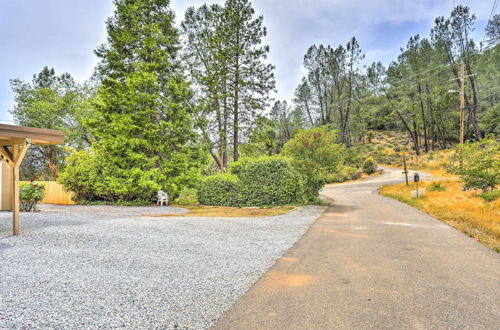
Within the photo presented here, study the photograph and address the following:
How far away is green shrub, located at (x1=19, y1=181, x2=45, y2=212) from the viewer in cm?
921

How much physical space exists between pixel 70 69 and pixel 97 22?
14.4 meters

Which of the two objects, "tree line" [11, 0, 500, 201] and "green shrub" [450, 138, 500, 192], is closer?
"green shrub" [450, 138, 500, 192]

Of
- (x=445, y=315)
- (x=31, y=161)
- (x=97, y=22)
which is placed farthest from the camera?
(x=31, y=161)

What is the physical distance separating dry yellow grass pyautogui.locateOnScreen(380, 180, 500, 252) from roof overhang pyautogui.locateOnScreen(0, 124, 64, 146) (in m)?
9.81

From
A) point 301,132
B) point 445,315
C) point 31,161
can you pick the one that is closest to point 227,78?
point 301,132

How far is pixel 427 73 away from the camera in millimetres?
29297

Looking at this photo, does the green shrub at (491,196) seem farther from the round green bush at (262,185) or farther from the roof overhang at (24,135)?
the roof overhang at (24,135)

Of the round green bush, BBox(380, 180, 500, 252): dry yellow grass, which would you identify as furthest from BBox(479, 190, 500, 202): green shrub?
the round green bush

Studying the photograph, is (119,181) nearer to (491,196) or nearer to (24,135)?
(24,135)

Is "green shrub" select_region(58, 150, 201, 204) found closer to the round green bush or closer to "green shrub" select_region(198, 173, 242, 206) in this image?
"green shrub" select_region(198, 173, 242, 206)

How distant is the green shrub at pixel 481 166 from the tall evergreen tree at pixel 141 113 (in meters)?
12.1

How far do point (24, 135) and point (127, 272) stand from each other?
4368 millimetres

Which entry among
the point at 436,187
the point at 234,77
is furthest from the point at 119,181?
the point at 436,187

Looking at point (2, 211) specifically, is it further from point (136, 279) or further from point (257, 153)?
point (257, 153)
